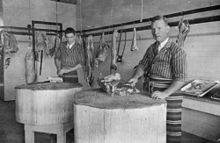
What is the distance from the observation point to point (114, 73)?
4.38m

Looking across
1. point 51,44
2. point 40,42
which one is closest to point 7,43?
point 40,42

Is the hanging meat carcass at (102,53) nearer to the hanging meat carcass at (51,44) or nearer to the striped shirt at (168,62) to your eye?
the hanging meat carcass at (51,44)

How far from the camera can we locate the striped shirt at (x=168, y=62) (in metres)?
2.22

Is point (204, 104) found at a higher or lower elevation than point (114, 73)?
lower

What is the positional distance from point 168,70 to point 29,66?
504 cm

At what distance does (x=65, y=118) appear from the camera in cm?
287

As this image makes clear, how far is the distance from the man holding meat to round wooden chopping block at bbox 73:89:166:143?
39cm

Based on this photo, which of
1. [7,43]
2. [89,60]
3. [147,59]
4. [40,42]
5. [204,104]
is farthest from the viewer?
[40,42]

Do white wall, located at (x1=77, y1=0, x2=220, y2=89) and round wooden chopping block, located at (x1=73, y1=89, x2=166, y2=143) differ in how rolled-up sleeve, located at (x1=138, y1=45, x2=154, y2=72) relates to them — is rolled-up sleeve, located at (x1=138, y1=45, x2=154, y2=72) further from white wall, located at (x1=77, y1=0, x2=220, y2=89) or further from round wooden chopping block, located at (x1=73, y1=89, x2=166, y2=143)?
white wall, located at (x1=77, y1=0, x2=220, y2=89)

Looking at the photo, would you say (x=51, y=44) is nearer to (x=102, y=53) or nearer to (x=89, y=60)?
(x=89, y=60)

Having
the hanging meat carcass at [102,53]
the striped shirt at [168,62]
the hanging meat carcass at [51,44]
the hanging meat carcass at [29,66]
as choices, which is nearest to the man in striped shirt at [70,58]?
the hanging meat carcass at [102,53]

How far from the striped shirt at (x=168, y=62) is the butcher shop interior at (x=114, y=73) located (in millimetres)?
10

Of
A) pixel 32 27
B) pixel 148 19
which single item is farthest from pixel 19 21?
pixel 148 19

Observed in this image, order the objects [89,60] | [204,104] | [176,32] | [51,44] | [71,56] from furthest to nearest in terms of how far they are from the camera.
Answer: [51,44], [89,60], [176,32], [71,56], [204,104]
